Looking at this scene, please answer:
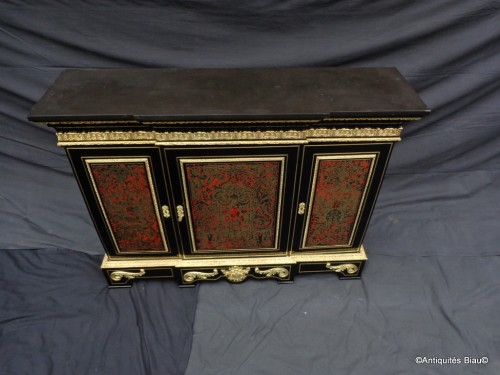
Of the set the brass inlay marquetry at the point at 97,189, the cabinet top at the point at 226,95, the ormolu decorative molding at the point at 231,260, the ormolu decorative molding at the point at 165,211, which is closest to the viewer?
the cabinet top at the point at 226,95

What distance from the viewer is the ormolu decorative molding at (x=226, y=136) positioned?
1.49 m

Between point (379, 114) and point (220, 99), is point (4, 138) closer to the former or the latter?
point (220, 99)

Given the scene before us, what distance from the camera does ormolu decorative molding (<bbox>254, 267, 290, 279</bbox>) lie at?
78.4 inches

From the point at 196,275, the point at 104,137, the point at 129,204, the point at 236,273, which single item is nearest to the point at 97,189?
the point at 129,204

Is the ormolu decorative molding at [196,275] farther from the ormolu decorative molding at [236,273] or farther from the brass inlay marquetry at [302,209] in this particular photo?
the brass inlay marquetry at [302,209]

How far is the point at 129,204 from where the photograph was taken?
1717 millimetres

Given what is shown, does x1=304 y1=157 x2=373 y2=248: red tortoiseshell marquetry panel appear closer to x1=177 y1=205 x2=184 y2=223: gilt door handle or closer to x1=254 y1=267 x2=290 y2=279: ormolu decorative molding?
x1=254 y1=267 x2=290 y2=279: ormolu decorative molding

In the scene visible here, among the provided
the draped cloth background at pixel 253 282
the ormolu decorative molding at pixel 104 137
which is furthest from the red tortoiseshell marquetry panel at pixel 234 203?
the draped cloth background at pixel 253 282

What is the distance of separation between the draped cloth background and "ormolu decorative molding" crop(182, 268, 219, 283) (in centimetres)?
6

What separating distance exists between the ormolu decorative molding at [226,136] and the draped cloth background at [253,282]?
0.69 meters

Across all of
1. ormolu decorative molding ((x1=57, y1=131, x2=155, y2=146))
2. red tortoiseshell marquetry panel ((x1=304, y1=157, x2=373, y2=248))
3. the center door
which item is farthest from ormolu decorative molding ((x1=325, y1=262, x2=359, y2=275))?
ormolu decorative molding ((x1=57, y1=131, x2=155, y2=146))

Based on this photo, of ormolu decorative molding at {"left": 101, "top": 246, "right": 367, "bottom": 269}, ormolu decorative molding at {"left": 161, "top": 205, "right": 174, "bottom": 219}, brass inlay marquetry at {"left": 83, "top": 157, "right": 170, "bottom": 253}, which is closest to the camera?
brass inlay marquetry at {"left": 83, "top": 157, "right": 170, "bottom": 253}

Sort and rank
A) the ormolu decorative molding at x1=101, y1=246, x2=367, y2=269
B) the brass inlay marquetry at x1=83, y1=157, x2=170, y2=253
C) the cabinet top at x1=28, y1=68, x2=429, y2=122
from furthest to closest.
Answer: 1. the ormolu decorative molding at x1=101, y1=246, x2=367, y2=269
2. the brass inlay marquetry at x1=83, y1=157, x2=170, y2=253
3. the cabinet top at x1=28, y1=68, x2=429, y2=122

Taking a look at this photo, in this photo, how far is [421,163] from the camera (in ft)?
8.26
